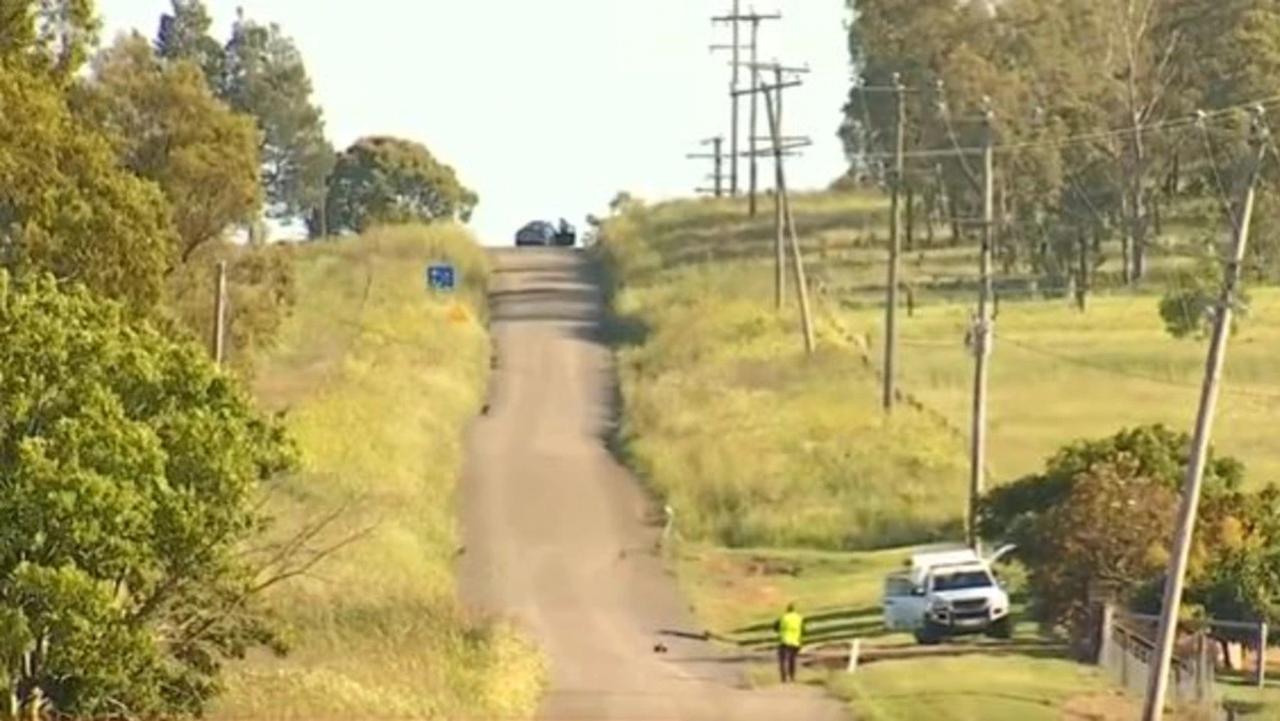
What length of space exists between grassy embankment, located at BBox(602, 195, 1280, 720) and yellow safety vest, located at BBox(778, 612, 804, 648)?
84cm

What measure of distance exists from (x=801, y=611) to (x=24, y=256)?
1475 cm

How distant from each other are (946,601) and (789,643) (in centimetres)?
605

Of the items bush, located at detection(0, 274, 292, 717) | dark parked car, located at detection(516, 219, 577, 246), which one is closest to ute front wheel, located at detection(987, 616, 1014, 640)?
bush, located at detection(0, 274, 292, 717)

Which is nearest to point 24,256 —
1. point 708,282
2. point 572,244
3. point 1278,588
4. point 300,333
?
point 1278,588

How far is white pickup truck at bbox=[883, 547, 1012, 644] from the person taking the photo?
47094mm

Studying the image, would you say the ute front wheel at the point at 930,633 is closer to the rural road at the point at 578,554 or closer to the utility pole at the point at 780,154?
the rural road at the point at 578,554

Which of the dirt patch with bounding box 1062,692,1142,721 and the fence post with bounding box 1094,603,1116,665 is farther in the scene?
the fence post with bounding box 1094,603,1116,665

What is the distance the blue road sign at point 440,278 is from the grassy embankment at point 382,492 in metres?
0.50

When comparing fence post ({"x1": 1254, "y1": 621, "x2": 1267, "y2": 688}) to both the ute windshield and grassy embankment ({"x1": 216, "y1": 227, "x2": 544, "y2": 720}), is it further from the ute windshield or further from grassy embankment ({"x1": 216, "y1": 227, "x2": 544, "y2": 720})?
grassy embankment ({"x1": 216, "y1": 227, "x2": 544, "y2": 720})

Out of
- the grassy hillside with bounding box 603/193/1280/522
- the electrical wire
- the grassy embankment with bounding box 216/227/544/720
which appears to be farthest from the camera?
the electrical wire

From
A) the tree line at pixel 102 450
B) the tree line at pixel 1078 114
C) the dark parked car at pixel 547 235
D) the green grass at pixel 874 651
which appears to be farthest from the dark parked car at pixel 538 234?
the tree line at pixel 102 450

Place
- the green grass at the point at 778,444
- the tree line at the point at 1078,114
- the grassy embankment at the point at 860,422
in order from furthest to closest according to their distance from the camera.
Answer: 1. the tree line at the point at 1078,114
2. the green grass at the point at 778,444
3. the grassy embankment at the point at 860,422

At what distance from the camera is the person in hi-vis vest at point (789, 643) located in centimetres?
4134

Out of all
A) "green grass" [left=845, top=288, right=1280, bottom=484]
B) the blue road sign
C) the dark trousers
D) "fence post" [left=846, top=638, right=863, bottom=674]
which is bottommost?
"fence post" [left=846, top=638, right=863, bottom=674]
